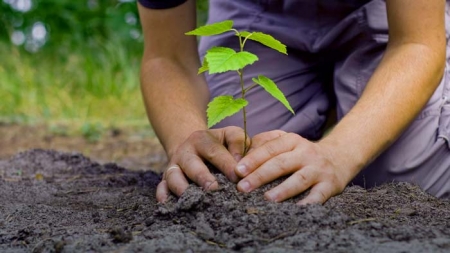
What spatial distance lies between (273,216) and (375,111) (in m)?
0.53

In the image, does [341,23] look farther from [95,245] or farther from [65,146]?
[65,146]

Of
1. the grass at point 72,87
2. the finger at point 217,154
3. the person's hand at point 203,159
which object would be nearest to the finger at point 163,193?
the person's hand at point 203,159

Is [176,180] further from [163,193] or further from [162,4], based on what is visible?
[162,4]

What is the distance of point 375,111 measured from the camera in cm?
196

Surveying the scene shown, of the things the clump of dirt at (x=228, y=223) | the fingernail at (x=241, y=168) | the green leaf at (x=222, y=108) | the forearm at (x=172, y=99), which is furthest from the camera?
the forearm at (x=172, y=99)

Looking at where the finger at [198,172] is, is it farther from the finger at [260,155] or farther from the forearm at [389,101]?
the forearm at [389,101]

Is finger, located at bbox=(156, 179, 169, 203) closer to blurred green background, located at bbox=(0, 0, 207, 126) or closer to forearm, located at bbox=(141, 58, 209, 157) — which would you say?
forearm, located at bbox=(141, 58, 209, 157)

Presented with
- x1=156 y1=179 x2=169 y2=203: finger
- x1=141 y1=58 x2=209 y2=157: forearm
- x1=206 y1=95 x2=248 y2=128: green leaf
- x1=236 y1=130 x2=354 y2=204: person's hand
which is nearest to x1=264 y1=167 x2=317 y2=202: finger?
x1=236 y1=130 x2=354 y2=204: person's hand

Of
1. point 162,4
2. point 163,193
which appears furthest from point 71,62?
point 163,193

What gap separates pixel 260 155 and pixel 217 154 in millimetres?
133

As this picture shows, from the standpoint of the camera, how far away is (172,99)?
233cm

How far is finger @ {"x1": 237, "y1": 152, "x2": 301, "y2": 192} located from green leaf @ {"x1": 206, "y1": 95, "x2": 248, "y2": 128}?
→ 0.17 m

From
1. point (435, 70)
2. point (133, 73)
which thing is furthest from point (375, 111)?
point (133, 73)

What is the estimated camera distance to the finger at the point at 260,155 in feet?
5.68
